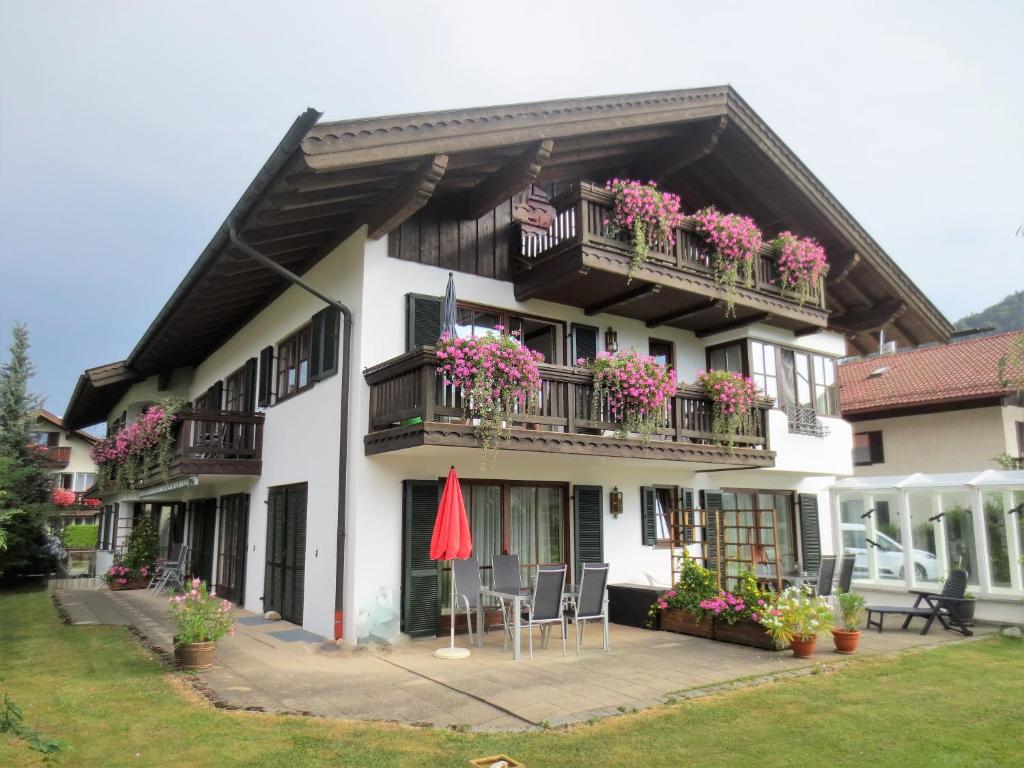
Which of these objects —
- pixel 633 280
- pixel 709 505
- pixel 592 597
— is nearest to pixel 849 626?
pixel 592 597

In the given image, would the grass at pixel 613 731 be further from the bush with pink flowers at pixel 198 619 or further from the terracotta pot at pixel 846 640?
the terracotta pot at pixel 846 640

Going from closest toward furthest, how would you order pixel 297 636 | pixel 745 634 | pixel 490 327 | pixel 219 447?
pixel 745 634
pixel 297 636
pixel 490 327
pixel 219 447

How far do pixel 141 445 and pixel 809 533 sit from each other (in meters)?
13.4

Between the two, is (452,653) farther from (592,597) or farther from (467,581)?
(592,597)

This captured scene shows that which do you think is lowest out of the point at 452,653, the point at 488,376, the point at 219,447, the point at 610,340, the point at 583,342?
the point at 452,653

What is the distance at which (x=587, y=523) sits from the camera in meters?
12.2

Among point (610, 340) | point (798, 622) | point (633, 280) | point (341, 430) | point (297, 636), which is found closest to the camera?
point (798, 622)

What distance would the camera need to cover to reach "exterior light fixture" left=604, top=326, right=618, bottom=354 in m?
13.0

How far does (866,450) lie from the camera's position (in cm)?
2169

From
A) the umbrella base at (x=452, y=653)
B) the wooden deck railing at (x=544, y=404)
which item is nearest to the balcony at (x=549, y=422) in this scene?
the wooden deck railing at (x=544, y=404)

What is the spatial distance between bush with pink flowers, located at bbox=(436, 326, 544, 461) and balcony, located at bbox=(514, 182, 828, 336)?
1.98m

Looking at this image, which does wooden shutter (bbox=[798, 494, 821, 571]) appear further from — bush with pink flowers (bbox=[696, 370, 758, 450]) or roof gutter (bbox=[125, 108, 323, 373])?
roof gutter (bbox=[125, 108, 323, 373])

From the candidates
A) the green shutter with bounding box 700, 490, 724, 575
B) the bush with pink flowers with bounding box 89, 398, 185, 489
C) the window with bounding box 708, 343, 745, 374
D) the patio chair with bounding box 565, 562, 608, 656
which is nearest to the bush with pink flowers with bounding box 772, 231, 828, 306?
the window with bounding box 708, 343, 745, 374

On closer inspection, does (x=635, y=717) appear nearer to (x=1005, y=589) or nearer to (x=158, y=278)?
(x=1005, y=589)
